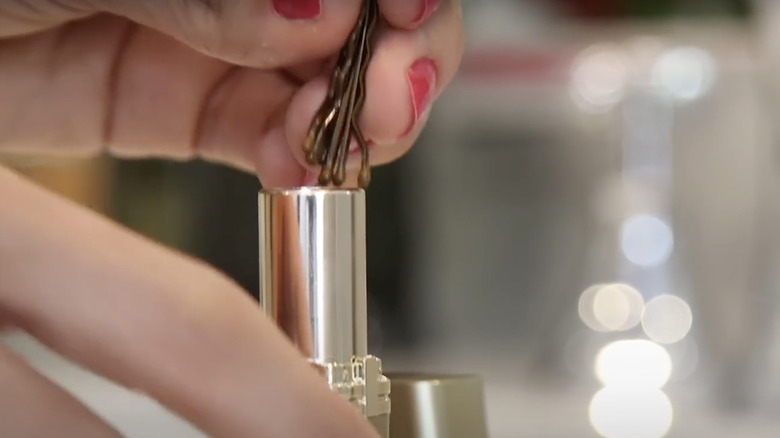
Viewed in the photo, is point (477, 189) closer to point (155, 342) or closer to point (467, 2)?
point (467, 2)

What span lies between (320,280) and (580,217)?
580 millimetres

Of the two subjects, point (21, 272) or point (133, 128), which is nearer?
point (21, 272)

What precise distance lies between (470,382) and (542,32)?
0.51m

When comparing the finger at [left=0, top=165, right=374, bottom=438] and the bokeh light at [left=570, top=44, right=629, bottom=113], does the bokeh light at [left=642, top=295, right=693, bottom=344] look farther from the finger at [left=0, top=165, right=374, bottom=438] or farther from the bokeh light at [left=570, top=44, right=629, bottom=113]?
the finger at [left=0, top=165, right=374, bottom=438]

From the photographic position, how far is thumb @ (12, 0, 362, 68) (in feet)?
0.92

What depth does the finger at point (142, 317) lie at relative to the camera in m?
0.21

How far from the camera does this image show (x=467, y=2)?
0.81m

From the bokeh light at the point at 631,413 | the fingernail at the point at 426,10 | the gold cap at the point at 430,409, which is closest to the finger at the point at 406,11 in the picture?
the fingernail at the point at 426,10

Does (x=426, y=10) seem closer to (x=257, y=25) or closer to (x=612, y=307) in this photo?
(x=257, y=25)

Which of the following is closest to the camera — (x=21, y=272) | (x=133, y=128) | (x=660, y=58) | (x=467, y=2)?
(x=21, y=272)

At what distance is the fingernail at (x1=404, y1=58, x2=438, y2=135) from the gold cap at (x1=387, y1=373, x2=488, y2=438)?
8 centimetres

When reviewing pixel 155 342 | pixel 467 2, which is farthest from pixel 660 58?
pixel 155 342

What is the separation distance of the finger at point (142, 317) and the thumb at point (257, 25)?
9 cm

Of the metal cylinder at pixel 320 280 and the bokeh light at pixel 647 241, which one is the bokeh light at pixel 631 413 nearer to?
the bokeh light at pixel 647 241
